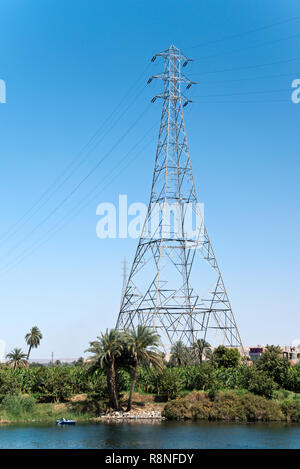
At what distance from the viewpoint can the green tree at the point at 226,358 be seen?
79.5 metres

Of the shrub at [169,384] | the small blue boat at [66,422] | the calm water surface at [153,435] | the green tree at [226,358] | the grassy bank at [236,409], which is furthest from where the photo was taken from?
the green tree at [226,358]

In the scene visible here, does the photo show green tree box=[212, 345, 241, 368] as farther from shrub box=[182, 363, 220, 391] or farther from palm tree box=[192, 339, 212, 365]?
shrub box=[182, 363, 220, 391]

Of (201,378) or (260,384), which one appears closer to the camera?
(260,384)

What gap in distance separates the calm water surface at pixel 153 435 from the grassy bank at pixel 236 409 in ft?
11.3

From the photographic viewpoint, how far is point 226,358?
261ft

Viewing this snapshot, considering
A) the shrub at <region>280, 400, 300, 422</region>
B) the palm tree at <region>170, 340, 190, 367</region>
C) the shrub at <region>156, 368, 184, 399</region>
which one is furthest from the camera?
the palm tree at <region>170, 340, 190, 367</region>

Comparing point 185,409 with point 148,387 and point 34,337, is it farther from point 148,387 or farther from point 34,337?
point 34,337

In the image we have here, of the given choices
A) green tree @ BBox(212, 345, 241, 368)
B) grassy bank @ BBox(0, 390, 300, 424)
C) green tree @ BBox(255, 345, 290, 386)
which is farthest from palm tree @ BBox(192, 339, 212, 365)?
grassy bank @ BBox(0, 390, 300, 424)

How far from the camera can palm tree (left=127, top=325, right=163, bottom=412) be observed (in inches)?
2406

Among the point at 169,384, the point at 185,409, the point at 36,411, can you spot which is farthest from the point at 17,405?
the point at 185,409

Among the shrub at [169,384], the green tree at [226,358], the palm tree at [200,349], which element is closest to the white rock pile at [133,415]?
the shrub at [169,384]

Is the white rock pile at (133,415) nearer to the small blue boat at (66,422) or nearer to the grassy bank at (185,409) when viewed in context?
the grassy bank at (185,409)

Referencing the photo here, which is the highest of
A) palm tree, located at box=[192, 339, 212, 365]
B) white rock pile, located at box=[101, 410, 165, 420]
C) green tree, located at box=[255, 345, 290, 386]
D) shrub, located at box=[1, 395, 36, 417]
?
palm tree, located at box=[192, 339, 212, 365]

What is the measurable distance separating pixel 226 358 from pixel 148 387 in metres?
14.5
